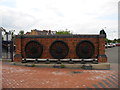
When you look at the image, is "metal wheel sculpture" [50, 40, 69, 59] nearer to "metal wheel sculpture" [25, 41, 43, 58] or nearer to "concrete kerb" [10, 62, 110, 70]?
"metal wheel sculpture" [25, 41, 43, 58]

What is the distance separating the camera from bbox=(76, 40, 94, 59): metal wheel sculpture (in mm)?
14133

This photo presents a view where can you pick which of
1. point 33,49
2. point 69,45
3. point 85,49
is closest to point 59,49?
point 69,45

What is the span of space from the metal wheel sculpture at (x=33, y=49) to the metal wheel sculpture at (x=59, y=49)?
1275 mm

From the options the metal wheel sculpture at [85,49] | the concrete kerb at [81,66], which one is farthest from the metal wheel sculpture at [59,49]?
the concrete kerb at [81,66]

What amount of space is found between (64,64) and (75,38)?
302cm

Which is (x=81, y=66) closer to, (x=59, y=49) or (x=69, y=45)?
(x=69, y=45)

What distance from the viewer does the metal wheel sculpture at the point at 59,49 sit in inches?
566

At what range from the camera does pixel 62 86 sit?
7637 millimetres

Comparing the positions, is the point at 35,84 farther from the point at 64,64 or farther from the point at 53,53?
the point at 53,53

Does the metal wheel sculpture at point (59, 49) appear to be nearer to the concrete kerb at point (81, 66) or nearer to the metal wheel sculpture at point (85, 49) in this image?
the metal wheel sculpture at point (85, 49)

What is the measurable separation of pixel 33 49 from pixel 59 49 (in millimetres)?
2743

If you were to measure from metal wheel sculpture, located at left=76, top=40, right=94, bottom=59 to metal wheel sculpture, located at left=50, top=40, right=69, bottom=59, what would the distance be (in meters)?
1.21

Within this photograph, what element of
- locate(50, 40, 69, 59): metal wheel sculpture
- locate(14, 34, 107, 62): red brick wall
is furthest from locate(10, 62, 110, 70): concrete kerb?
locate(50, 40, 69, 59): metal wheel sculpture

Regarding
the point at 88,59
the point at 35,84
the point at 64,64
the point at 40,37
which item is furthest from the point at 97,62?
the point at 35,84
